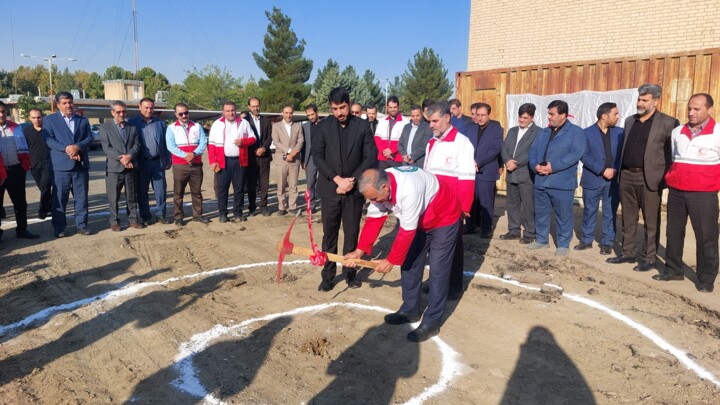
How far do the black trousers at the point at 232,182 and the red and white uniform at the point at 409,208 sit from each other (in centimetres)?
534

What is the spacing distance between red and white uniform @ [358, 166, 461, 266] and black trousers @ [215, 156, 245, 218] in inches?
210

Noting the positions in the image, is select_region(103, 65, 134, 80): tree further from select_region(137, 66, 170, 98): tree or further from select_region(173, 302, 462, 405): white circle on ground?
select_region(173, 302, 462, 405): white circle on ground

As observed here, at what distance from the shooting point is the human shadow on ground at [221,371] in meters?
3.69

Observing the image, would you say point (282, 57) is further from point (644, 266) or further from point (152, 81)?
point (644, 266)

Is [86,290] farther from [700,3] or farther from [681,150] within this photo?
[700,3]

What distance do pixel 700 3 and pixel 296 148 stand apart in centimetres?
1052

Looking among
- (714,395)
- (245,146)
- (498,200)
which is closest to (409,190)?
(714,395)

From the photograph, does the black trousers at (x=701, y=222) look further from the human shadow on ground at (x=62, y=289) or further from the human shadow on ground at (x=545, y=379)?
the human shadow on ground at (x=62, y=289)

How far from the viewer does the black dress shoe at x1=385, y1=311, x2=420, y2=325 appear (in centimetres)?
504

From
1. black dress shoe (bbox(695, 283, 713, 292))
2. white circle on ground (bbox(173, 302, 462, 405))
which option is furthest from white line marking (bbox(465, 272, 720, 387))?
white circle on ground (bbox(173, 302, 462, 405))

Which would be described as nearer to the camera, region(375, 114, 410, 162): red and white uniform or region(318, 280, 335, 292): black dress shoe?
region(318, 280, 335, 292): black dress shoe

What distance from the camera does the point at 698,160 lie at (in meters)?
5.73

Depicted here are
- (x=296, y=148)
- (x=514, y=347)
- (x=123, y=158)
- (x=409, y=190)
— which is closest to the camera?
(x=409, y=190)

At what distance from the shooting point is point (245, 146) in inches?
367
